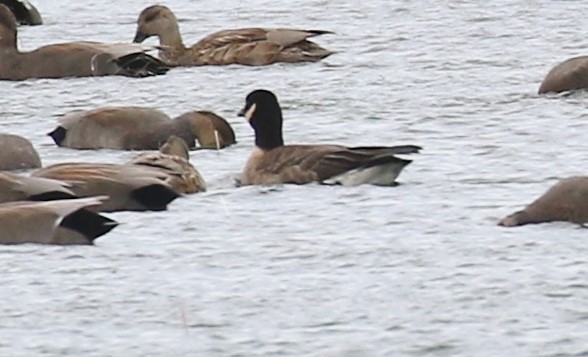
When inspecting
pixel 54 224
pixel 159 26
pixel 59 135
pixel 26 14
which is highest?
pixel 54 224

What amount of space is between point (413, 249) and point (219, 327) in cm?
162

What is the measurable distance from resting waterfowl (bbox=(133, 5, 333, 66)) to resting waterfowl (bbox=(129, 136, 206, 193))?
539 cm

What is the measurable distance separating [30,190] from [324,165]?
5.75ft

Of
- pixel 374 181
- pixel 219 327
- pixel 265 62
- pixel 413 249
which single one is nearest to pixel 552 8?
pixel 265 62

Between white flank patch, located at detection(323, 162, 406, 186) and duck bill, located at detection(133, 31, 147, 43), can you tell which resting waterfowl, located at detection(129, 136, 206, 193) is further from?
duck bill, located at detection(133, 31, 147, 43)

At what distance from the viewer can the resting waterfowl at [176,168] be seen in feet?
34.5

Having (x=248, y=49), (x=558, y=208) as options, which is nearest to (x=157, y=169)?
(x=558, y=208)

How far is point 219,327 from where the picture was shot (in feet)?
24.4

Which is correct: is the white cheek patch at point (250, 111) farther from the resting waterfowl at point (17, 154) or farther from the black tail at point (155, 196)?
the black tail at point (155, 196)

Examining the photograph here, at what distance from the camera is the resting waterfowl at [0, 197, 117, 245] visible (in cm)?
902

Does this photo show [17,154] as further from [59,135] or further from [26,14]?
[26,14]

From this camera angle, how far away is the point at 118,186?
10125 millimetres

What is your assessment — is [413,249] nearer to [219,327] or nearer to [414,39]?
[219,327]

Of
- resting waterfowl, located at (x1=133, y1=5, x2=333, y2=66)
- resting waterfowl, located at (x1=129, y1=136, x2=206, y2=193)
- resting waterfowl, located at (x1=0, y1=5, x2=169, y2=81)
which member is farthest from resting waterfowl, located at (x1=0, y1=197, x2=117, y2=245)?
resting waterfowl, located at (x1=133, y1=5, x2=333, y2=66)
